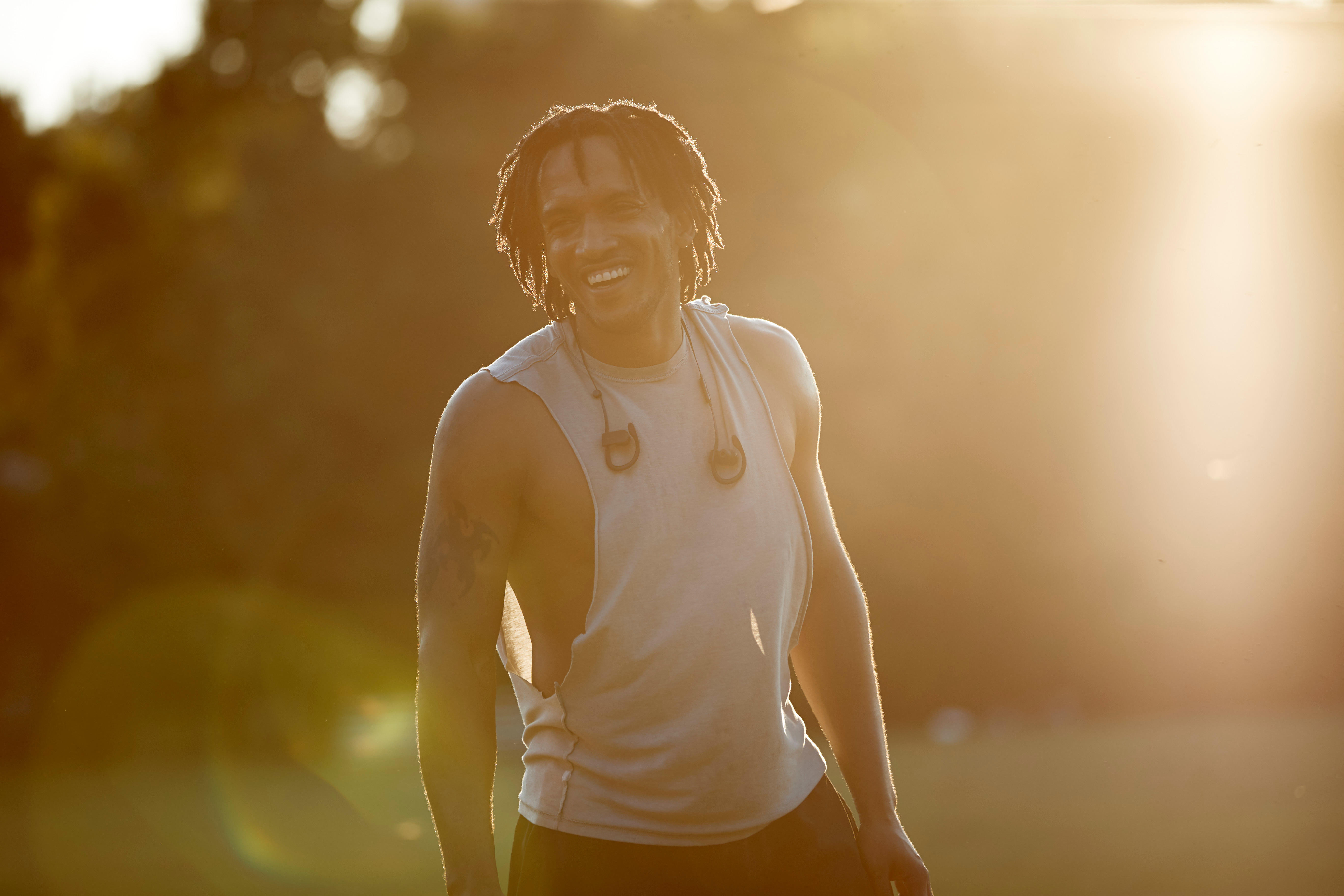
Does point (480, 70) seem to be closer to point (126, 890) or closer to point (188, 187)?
point (188, 187)

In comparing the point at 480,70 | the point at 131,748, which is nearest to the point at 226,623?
the point at 131,748

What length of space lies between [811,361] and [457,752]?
37.2 feet

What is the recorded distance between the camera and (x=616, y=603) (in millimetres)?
2357

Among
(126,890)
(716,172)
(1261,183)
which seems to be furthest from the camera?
(716,172)

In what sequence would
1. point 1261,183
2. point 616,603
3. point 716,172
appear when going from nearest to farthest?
point 616,603 → point 1261,183 → point 716,172

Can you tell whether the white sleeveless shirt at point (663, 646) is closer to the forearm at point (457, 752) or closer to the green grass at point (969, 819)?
the forearm at point (457, 752)

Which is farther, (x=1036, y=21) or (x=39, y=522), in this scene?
(x=39, y=522)

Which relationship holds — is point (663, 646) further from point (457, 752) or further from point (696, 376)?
point (696, 376)

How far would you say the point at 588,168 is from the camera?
2.66 m

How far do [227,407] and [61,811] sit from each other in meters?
4.96

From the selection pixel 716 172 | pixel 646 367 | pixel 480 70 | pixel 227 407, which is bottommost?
pixel 646 367

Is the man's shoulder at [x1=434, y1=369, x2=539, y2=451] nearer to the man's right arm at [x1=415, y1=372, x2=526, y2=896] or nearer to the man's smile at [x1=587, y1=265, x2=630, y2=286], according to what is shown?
the man's right arm at [x1=415, y1=372, x2=526, y2=896]

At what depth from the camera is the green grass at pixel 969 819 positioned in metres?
8.16

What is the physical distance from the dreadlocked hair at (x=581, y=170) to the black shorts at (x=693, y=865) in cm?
117
